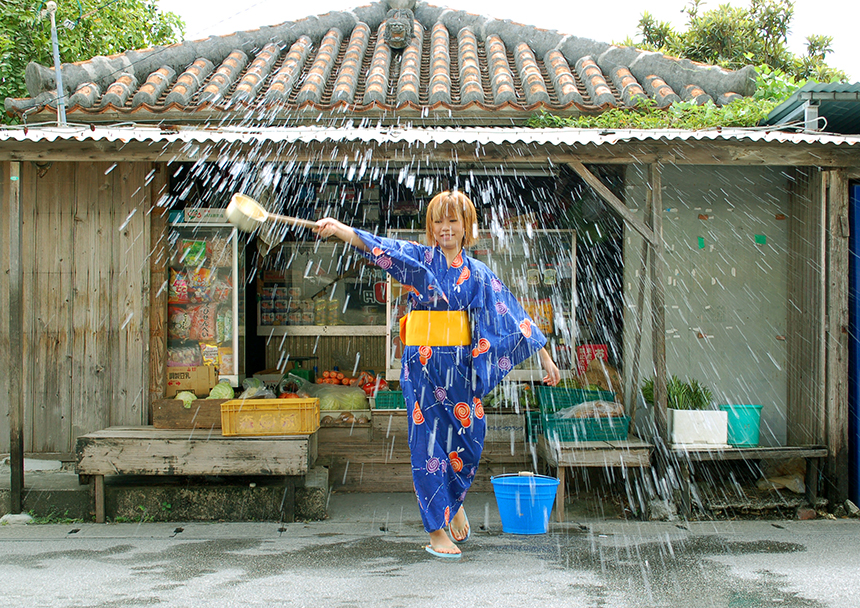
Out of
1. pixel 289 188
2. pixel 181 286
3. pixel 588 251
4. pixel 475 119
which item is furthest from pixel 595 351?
pixel 181 286

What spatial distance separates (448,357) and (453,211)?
90 centimetres

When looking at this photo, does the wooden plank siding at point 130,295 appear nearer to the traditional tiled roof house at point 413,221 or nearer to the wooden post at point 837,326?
the traditional tiled roof house at point 413,221

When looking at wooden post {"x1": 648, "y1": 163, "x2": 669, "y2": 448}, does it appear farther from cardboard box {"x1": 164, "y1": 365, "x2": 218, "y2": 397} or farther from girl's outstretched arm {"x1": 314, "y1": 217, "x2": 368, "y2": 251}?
cardboard box {"x1": 164, "y1": 365, "x2": 218, "y2": 397}

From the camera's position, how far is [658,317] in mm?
5652

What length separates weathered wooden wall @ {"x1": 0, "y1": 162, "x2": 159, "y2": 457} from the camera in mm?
6328

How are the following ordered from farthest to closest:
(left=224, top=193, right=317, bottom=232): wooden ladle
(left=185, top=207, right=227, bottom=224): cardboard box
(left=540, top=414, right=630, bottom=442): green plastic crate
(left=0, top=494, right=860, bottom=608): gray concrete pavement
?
(left=185, top=207, right=227, bottom=224): cardboard box
(left=540, top=414, right=630, bottom=442): green plastic crate
(left=224, top=193, right=317, bottom=232): wooden ladle
(left=0, top=494, right=860, bottom=608): gray concrete pavement

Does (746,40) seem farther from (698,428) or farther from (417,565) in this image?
(417,565)

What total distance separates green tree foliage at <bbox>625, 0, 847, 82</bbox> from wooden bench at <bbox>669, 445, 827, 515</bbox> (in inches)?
502

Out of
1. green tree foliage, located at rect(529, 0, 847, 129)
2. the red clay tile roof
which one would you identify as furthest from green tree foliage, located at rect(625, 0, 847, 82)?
the red clay tile roof

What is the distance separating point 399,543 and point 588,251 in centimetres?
387

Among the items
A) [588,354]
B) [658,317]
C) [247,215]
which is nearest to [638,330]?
[658,317]

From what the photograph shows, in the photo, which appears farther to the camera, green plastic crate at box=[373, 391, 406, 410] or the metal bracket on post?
green plastic crate at box=[373, 391, 406, 410]

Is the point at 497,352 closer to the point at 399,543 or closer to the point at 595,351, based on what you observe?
the point at 399,543

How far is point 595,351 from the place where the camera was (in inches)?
275
